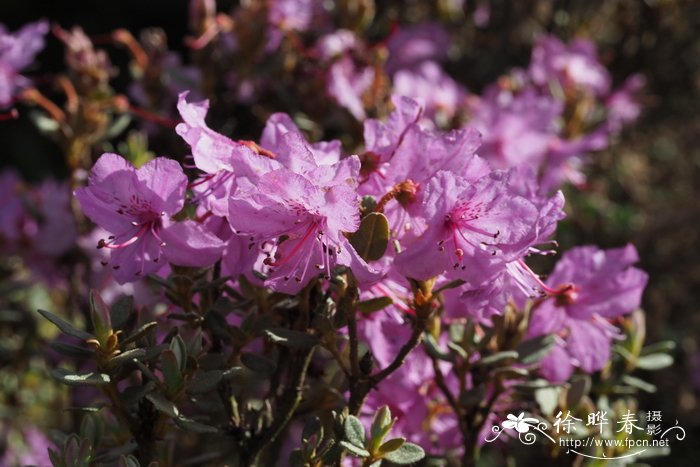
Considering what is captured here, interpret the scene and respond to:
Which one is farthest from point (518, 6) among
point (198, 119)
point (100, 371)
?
point (100, 371)

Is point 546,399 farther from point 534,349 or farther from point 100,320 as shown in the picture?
point 100,320

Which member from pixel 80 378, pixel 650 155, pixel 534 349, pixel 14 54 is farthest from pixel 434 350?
pixel 650 155

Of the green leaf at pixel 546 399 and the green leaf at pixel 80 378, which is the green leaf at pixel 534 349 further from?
the green leaf at pixel 80 378

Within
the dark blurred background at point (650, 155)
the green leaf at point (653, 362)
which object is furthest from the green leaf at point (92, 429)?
the dark blurred background at point (650, 155)

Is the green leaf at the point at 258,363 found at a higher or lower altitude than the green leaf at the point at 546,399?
higher

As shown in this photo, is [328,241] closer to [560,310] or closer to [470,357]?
[470,357]

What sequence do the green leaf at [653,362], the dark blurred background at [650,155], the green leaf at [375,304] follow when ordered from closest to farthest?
the green leaf at [375,304] → the green leaf at [653,362] → the dark blurred background at [650,155]

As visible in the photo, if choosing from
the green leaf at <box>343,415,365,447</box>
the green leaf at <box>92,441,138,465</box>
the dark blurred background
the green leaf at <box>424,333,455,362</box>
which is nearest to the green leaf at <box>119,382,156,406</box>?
the green leaf at <box>92,441,138,465</box>
